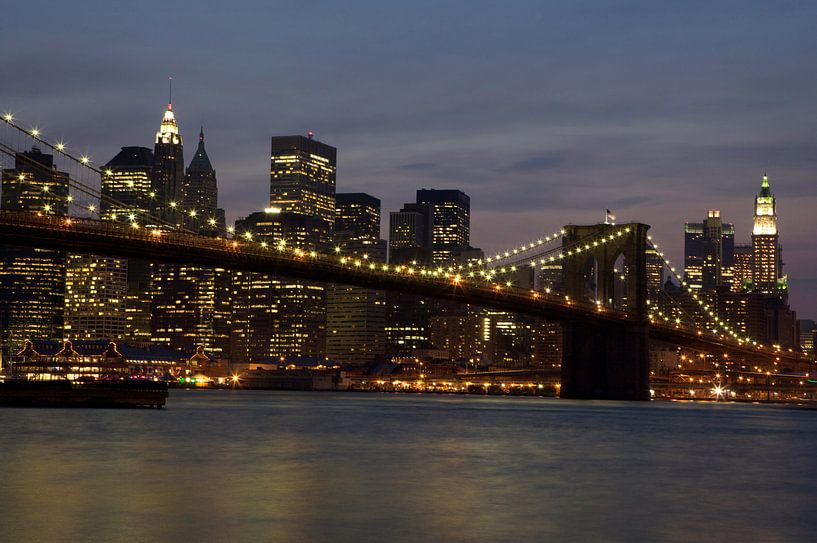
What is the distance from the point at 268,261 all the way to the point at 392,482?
42.5 meters

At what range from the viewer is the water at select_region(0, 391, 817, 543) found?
2144 centimetres

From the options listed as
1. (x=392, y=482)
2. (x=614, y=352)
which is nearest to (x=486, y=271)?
(x=614, y=352)

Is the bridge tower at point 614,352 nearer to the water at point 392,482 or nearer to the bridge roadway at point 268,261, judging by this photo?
the bridge roadway at point 268,261

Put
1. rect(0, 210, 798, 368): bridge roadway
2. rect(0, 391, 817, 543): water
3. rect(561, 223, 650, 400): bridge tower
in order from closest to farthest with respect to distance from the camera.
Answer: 1. rect(0, 391, 817, 543): water
2. rect(0, 210, 798, 368): bridge roadway
3. rect(561, 223, 650, 400): bridge tower

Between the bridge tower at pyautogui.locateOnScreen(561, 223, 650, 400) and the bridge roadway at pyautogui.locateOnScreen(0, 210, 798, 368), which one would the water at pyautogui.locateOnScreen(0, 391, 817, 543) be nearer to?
the bridge roadway at pyautogui.locateOnScreen(0, 210, 798, 368)

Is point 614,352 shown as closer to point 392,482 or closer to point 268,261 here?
point 268,261

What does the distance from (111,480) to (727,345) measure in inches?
3269

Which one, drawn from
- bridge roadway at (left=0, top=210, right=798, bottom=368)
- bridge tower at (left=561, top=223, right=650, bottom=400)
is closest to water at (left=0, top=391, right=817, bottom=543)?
bridge roadway at (left=0, top=210, right=798, bottom=368)

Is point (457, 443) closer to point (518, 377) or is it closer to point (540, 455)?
point (540, 455)

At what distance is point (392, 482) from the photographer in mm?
29203

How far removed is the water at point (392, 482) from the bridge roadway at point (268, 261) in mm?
10717

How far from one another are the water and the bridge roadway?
35.2 feet

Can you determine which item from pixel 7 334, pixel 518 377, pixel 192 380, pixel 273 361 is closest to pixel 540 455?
pixel 518 377

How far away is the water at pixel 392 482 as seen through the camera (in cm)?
2144
